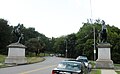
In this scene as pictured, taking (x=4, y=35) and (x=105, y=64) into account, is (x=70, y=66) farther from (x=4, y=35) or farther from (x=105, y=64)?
(x=4, y=35)

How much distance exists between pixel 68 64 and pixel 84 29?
3125 inches

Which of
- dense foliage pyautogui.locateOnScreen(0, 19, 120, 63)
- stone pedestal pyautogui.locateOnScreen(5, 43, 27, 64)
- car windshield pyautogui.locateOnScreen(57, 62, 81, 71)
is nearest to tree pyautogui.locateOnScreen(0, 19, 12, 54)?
dense foliage pyautogui.locateOnScreen(0, 19, 120, 63)

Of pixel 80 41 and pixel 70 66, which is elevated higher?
pixel 80 41

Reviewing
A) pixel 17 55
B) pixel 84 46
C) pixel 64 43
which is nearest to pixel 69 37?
pixel 64 43

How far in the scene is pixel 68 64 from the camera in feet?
41.8

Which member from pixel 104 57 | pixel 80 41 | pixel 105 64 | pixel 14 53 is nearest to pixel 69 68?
pixel 105 64

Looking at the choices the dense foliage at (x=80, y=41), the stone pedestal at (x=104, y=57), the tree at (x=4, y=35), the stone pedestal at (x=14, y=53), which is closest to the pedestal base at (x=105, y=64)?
the stone pedestal at (x=104, y=57)

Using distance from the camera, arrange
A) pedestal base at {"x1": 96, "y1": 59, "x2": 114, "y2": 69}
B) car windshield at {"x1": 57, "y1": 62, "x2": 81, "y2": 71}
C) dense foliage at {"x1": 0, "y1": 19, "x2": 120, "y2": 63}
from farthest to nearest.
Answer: dense foliage at {"x1": 0, "y1": 19, "x2": 120, "y2": 63}, pedestal base at {"x1": 96, "y1": 59, "x2": 114, "y2": 69}, car windshield at {"x1": 57, "y1": 62, "x2": 81, "y2": 71}

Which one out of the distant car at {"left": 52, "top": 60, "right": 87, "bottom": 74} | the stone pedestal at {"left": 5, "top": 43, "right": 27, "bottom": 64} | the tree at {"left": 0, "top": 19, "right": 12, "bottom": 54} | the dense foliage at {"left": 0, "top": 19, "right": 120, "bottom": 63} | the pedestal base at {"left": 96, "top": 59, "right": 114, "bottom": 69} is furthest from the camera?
the tree at {"left": 0, "top": 19, "right": 12, "bottom": 54}

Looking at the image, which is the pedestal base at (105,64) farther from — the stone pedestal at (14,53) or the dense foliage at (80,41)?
the dense foliage at (80,41)

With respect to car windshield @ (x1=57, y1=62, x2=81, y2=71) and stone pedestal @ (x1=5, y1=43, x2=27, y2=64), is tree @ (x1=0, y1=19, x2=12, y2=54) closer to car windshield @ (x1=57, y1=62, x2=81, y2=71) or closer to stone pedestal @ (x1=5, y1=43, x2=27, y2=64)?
stone pedestal @ (x1=5, y1=43, x2=27, y2=64)

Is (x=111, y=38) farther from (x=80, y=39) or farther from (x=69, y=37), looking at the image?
(x=69, y=37)

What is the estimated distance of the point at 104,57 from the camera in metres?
29.8

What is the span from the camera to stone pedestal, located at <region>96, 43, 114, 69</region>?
2947 centimetres
